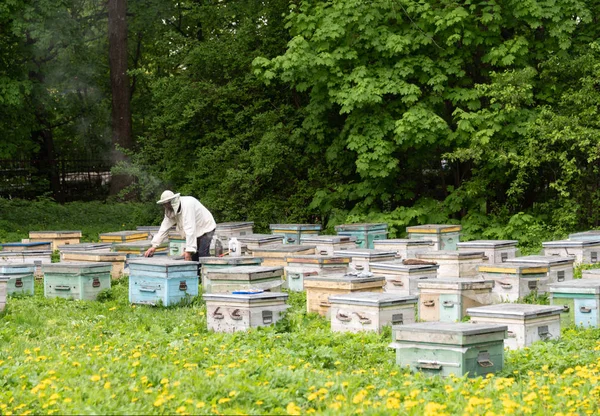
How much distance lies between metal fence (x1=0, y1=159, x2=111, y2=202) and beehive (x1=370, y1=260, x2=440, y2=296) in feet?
66.5

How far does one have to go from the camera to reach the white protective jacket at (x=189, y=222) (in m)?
13.1

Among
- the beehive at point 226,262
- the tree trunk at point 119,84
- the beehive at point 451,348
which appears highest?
the tree trunk at point 119,84

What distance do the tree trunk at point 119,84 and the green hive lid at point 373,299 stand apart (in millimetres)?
18407

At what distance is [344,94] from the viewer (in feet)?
62.4

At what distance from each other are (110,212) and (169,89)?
4643 mm

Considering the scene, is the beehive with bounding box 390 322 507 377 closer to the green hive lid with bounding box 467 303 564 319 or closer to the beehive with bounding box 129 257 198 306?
the green hive lid with bounding box 467 303 564 319

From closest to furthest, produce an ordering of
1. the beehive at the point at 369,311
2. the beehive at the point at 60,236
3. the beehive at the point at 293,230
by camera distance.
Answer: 1. the beehive at the point at 369,311
2. the beehive at the point at 60,236
3. the beehive at the point at 293,230

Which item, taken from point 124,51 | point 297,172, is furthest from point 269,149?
point 124,51

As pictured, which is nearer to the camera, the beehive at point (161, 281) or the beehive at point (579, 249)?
the beehive at point (161, 281)

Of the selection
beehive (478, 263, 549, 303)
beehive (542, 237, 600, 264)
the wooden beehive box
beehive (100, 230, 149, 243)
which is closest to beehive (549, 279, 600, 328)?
the wooden beehive box

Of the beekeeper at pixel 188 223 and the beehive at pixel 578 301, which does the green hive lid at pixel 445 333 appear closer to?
the beehive at pixel 578 301

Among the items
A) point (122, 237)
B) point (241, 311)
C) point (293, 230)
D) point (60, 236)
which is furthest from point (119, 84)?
point (241, 311)

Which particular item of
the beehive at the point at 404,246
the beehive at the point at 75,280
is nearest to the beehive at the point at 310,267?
the beehive at the point at 404,246

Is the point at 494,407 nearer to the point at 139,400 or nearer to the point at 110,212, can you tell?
the point at 139,400
